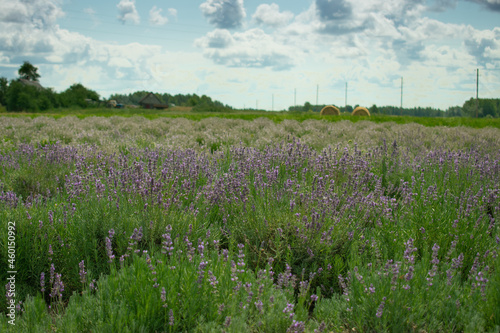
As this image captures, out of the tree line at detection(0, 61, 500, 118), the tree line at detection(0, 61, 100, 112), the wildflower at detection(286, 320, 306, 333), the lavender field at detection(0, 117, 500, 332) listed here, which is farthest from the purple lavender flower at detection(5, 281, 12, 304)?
the tree line at detection(0, 61, 100, 112)

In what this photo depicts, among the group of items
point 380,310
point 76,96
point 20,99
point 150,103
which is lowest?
point 380,310

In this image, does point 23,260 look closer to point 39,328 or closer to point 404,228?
point 39,328

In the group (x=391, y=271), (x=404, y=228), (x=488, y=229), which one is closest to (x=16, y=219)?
(x=391, y=271)

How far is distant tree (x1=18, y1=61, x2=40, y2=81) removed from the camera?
84.9 meters

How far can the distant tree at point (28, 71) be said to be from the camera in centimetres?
8494

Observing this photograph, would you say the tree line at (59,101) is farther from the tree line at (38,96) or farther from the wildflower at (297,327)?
the wildflower at (297,327)

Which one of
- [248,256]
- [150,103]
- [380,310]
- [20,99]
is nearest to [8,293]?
[248,256]

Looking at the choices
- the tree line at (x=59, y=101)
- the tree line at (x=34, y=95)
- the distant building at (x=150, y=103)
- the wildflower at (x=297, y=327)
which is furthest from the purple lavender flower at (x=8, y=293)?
the distant building at (x=150, y=103)

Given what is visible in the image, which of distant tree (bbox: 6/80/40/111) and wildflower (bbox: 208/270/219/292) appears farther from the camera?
distant tree (bbox: 6/80/40/111)

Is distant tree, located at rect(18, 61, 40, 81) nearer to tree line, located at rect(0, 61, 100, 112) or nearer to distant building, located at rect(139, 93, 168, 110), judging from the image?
tree line, located at rect(0, 61, 100, 112)

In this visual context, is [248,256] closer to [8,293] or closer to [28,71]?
[8,293]

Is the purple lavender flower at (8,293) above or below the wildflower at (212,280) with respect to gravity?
below

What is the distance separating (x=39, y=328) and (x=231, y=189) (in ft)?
6.91

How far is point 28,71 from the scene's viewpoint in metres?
86.6
